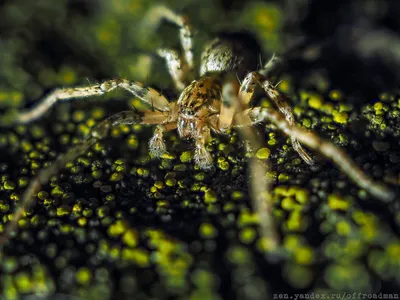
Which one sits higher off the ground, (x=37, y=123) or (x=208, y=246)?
(x=37, y=123)

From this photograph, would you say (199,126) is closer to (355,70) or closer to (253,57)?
Result: (253,57)

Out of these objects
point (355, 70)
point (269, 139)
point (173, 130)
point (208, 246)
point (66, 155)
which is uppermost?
point (355, 70)

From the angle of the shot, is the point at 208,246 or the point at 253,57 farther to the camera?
the point at 253,57

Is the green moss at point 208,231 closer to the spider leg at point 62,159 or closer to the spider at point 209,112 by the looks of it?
the spider at point 209,112

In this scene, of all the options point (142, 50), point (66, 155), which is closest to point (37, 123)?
point (66, 155)

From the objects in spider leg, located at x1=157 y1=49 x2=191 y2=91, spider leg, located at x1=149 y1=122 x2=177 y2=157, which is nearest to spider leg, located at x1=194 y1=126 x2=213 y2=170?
spider leg, located at x1=149 y1=122 x2=177 y2=157

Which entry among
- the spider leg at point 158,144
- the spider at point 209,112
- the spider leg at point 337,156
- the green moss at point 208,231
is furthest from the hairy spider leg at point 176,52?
the green moss at point 208,231
